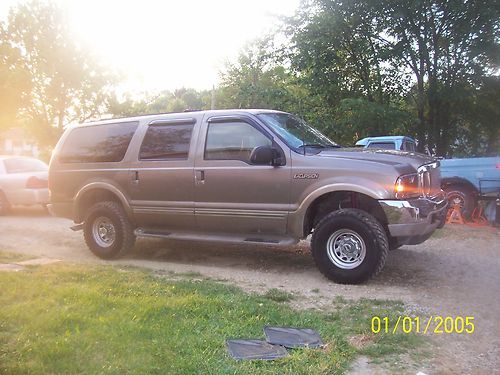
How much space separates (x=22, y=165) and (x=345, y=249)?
9504 millimetres

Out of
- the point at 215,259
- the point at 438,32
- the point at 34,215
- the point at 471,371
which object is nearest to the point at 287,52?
the point at 438,32

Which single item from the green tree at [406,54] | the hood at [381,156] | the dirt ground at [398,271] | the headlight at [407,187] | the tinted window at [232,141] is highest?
the green tree at [406,54]

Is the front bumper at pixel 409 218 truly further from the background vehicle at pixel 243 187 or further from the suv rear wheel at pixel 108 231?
the suv rear wheel at pixel 108 231

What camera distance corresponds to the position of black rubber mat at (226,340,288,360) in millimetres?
3531

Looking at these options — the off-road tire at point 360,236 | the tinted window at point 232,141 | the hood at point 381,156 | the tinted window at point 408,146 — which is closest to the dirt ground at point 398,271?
the off-road tire at point 360,236

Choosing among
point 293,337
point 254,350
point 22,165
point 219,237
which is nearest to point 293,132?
point 219,237

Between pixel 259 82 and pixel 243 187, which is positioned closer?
pixel 243 187

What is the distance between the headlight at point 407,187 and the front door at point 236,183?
123 centimetres

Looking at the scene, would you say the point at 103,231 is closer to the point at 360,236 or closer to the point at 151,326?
the point at 151,326

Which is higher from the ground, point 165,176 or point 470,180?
point 165,176

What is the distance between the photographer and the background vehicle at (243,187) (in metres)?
5.42

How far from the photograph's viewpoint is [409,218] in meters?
5.25

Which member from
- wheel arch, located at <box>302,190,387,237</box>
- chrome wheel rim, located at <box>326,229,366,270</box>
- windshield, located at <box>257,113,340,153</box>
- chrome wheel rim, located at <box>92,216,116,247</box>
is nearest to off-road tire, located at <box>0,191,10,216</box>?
chrome wheel rim, located at <box>92,216,116,247</box>

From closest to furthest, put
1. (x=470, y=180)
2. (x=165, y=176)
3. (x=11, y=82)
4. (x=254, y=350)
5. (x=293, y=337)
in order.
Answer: (x=254, y=350) → (x=293, y=337) → (x=165, y=176) → (x=470, y=180) → (x=11, y=82)
